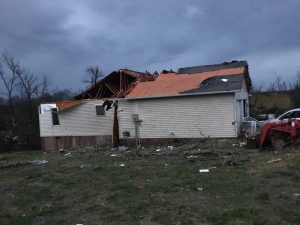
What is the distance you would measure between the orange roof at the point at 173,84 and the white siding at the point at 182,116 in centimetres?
43

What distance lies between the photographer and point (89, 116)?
102 feet

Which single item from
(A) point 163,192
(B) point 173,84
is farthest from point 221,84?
(A) point 163,192

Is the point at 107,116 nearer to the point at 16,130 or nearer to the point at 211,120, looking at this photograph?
the point at 211,120

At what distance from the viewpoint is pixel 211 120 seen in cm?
2623

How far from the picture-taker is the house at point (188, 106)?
25.9 m

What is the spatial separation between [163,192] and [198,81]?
17.3m

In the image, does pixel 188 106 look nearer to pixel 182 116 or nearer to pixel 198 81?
pixel 182 116

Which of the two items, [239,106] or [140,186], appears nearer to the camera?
[140,186]

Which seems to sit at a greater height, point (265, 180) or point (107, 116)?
point (107, 116)

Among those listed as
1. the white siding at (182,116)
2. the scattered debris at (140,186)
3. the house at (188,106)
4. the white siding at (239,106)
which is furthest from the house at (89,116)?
the scattered debris at (140,186)

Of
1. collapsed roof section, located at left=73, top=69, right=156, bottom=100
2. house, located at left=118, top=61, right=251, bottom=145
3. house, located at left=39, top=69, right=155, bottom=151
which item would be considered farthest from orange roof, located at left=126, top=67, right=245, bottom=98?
collapsed roof section, located at left=73, top=69, right=156, bottom=100

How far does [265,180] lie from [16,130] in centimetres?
3849

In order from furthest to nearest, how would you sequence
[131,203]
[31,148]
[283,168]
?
[31,148]
[283,168]
[131,203]

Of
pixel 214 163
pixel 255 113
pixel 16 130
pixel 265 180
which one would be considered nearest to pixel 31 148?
pixel 16 130
